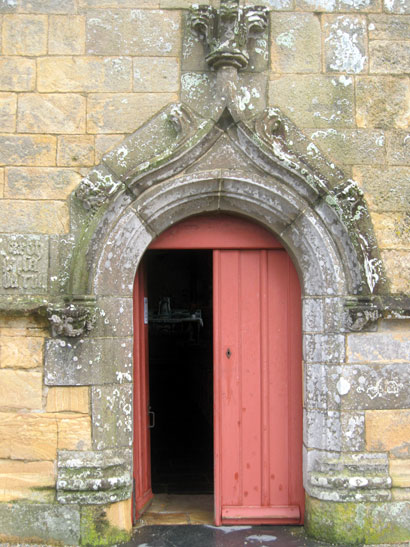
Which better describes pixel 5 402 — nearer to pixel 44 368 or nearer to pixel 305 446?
pixel 44 368

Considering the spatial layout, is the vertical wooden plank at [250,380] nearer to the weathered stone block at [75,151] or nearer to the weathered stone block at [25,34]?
the weathered stone block at [75,151]

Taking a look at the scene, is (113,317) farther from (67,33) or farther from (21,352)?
(67,33)

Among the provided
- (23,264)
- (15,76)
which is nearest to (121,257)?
(23,264)

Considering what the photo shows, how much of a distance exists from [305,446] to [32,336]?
1911mm

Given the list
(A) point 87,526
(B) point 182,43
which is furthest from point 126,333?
(B) point 182,43

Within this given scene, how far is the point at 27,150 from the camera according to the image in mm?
3549

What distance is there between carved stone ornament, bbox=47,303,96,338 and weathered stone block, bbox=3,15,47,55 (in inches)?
66.3

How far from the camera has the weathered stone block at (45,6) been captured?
11.8 feet

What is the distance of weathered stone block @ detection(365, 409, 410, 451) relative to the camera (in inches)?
137

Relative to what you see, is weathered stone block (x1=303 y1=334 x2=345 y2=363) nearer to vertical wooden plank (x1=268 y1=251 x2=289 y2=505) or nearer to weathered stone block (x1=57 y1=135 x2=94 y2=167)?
vertical wooden plank (x1=268 y1=251 x2=289 y2=505)

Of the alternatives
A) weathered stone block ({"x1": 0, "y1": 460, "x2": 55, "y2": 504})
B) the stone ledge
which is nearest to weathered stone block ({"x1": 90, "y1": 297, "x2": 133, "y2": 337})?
the stone ledge

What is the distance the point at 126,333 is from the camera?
3535 millimetres

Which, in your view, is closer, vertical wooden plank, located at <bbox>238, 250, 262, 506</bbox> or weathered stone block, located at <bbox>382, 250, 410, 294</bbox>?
weathered stone block, located at <bbox>382, 250, 410, 294</bbox>

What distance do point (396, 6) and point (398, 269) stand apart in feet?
5.79
